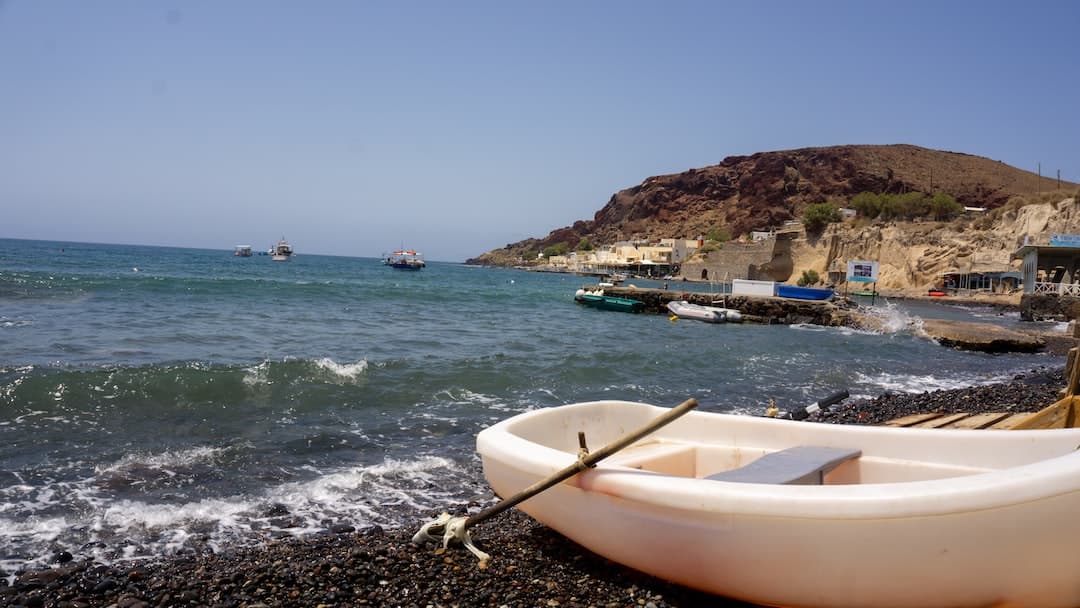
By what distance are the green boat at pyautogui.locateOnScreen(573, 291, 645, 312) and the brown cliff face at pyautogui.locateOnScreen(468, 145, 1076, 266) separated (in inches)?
3725

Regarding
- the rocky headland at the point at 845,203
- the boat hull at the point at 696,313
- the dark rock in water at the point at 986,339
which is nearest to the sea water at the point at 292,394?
the dark rock in water at the point at 986,339

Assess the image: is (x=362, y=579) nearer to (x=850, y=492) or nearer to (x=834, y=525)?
(x=834, y=525)

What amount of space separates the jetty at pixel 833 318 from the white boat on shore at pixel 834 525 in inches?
834

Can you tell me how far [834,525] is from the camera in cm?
327

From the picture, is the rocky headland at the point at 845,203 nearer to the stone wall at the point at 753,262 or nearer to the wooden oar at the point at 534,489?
the stone wall at the point at 753,262

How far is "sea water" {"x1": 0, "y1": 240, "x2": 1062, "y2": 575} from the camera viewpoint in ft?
20.2

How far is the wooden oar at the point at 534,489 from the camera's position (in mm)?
3928

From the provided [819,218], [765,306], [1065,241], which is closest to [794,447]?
[765,306]

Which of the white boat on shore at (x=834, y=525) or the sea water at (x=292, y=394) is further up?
the white boat on shore at (x=834, y=525)

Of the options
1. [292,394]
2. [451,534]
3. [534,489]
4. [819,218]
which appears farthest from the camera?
[819,218]

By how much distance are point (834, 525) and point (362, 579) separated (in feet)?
9.39

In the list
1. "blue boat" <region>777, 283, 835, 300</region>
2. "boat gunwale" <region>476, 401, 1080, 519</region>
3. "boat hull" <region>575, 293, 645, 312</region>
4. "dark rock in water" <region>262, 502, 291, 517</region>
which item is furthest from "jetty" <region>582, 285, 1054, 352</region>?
"dark rock in water" <region>262, 502, 291, 517</region>

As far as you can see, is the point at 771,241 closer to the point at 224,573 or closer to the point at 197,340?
the point at 197,340

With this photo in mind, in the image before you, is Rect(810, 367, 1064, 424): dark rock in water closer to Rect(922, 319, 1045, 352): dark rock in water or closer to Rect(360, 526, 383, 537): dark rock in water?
Rect(360, 526, 383, 537): dark rock in water
